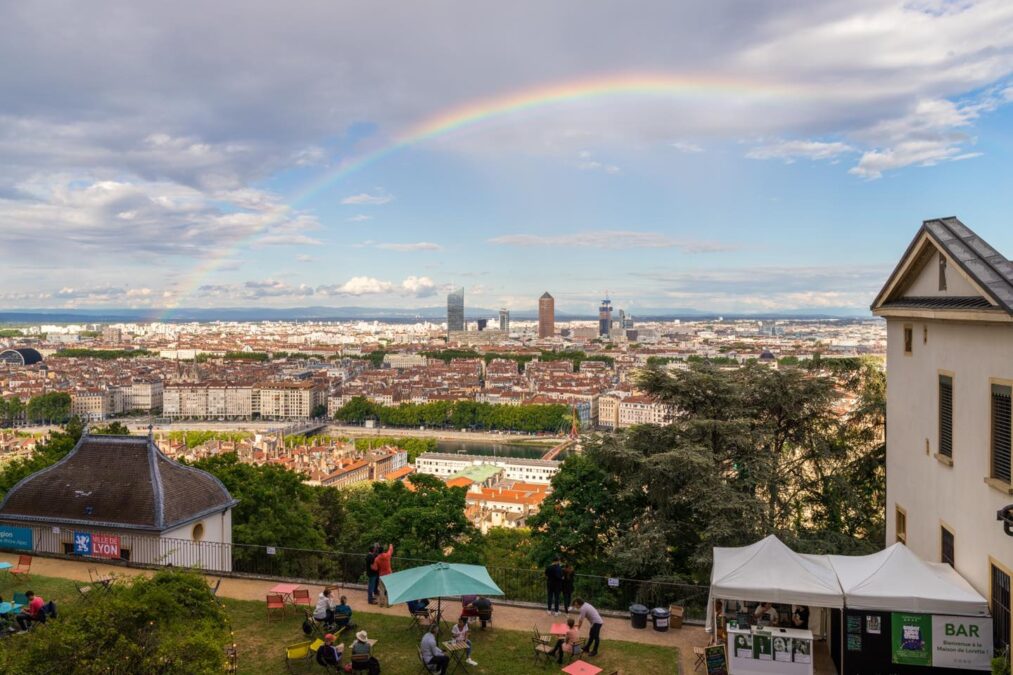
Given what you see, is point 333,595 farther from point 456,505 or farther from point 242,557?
point 456,505

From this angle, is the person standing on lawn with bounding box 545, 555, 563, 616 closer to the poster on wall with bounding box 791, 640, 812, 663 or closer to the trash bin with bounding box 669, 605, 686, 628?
the trash bin with bounding box 669, 605, 686, 628

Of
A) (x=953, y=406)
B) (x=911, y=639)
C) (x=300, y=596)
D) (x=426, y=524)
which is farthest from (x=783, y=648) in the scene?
(x=426, y=524)

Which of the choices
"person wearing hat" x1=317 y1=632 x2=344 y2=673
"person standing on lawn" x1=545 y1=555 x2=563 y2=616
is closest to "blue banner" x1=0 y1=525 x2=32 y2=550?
"person wearing hat" x1=317 y1=632 x2=344 y2=673

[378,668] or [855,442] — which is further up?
[855,442]

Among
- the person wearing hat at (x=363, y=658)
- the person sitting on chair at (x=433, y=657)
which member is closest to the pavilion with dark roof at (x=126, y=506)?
the person wearing hat at (x=363, y=658)

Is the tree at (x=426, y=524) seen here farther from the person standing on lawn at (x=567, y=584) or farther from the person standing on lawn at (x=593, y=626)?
the person standing on lawn at (x=593, y=626)

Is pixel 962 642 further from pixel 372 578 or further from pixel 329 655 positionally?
pixel 372 578

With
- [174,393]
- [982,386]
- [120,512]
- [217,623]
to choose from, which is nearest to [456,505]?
[120,512]
